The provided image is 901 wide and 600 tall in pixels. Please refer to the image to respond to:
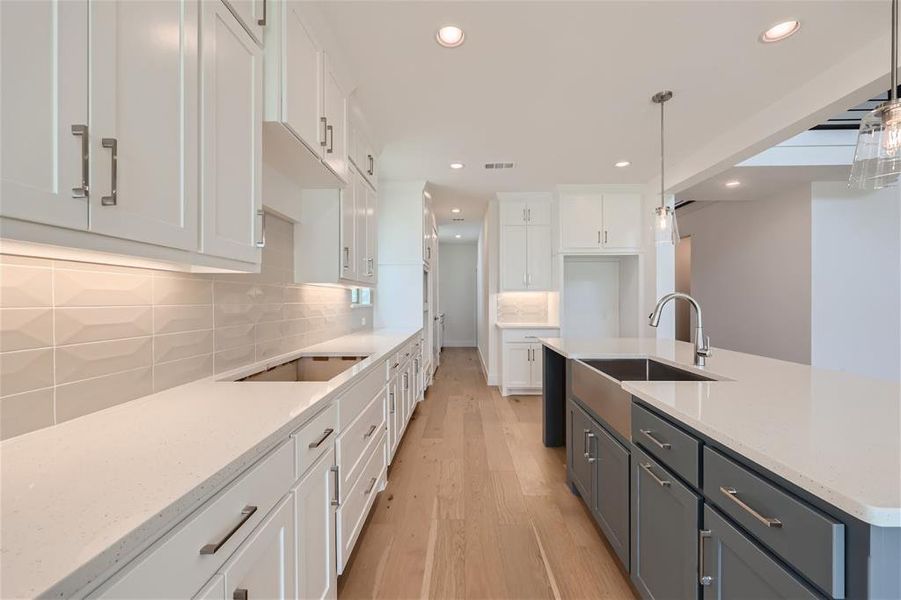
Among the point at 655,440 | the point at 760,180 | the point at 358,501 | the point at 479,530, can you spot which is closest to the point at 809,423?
the point at 655,440

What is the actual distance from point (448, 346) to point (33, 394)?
8660mm

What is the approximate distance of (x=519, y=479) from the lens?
→ 99.8 inches

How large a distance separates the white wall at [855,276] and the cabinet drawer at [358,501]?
17.0 feet

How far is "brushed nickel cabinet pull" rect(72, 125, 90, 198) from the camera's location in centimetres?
70

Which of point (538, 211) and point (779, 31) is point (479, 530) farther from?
point (538, 211)

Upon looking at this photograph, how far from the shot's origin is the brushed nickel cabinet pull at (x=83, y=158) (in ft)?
2.31

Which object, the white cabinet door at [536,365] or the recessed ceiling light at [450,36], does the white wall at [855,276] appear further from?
the recessed ceiling light at [450,36]

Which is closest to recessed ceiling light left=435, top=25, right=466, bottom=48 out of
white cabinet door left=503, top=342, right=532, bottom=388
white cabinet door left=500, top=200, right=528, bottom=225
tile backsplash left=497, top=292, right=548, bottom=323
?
white cabinet door left=500, top=200, right=528, bottom=225

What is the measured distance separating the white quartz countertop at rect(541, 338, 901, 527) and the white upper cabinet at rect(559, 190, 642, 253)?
10.3ft

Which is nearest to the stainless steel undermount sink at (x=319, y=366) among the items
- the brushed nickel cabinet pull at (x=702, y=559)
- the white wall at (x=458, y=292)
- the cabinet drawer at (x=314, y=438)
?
the cabinet drawer at (x=314, y=438)

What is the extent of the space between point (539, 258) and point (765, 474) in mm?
4279

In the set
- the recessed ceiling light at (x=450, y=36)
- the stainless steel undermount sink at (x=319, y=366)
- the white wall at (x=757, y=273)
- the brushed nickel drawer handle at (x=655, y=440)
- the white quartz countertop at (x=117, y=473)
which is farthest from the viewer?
the white wall at (x=757, y=273)

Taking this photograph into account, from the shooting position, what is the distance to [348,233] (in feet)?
8.04

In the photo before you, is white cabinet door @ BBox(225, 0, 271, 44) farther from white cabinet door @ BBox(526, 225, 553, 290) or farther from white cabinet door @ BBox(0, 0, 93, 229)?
white cabinet door @ BBox(526, 225, 553, 290)
